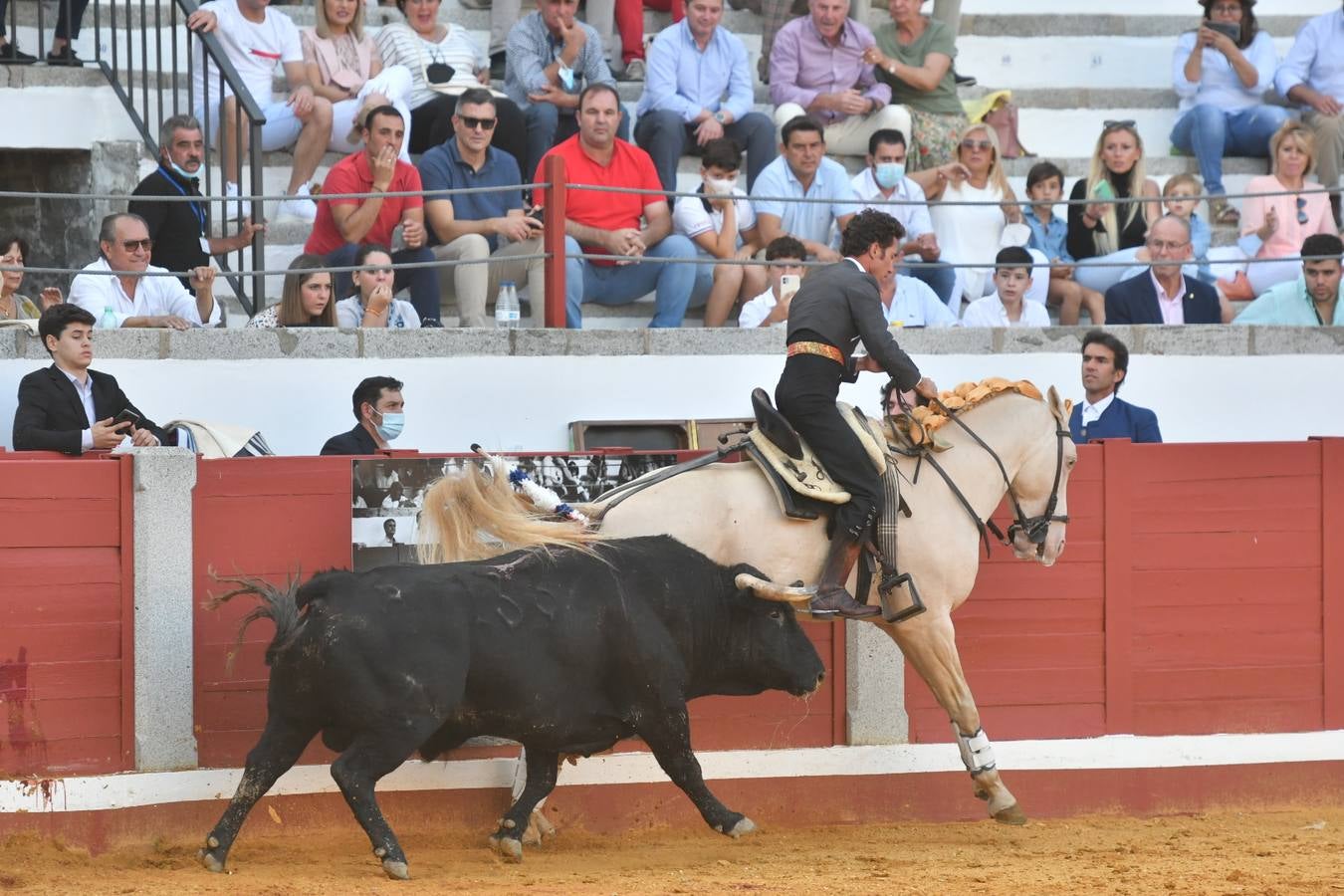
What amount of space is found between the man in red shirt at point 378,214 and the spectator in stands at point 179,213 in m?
0.40

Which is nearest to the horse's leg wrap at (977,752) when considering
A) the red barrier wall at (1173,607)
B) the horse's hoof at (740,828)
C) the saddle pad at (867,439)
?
the red barrier wall at (1173,607)

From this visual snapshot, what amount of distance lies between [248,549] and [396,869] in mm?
1556

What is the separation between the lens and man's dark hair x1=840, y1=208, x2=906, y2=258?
7555 millimetres

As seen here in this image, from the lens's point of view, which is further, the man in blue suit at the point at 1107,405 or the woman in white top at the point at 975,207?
the woman in white top at the point at 975,207

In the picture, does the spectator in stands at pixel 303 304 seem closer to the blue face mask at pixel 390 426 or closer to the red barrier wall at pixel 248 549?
the blue face mask at pixel 390 426

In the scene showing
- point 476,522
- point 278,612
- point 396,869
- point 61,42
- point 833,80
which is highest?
point 61,42

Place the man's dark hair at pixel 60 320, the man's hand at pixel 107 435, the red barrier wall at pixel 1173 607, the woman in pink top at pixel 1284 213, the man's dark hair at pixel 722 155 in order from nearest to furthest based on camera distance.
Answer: the man's hand at pixel 107 435
the man's dark hair at pixel 60 320
the red barrier wall at pixel 1173 607
the man's dark hair at pixel 722 155
the woman in pink top at pixel 1284 213

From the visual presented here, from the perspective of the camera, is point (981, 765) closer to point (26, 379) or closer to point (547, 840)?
point (547, 840)

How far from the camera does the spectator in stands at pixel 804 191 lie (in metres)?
10.8

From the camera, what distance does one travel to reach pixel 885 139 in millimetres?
11156

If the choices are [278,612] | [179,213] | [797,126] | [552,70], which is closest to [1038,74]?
[797,126]

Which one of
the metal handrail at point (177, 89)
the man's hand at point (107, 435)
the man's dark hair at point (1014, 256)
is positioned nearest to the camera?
the man's hand at point (107, 435)

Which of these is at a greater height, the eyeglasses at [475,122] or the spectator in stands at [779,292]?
the eyeglasses at [475,122]

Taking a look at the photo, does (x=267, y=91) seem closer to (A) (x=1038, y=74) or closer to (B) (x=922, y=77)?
(B) (x=922, y=77)
